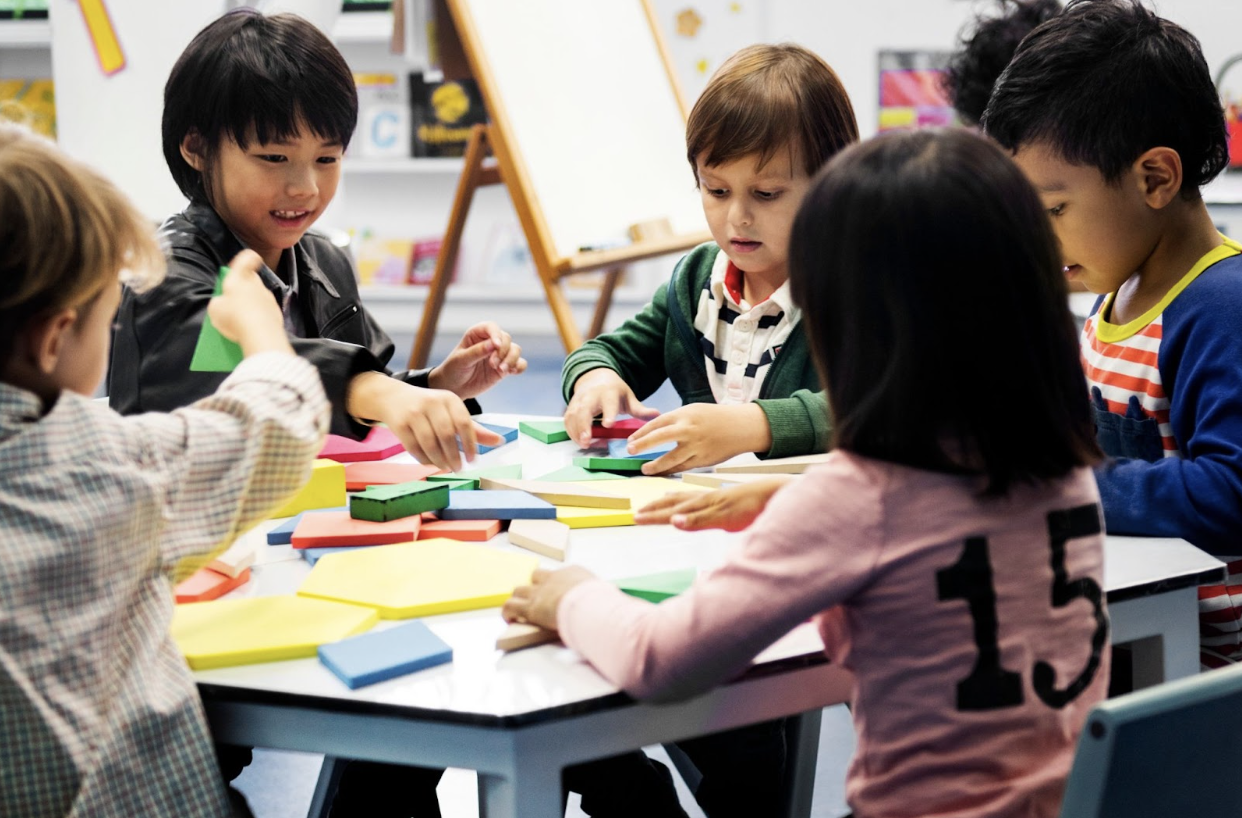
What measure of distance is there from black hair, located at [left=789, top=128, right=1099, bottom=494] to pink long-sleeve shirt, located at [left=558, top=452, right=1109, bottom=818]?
3 cm

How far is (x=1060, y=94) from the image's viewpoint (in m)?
1.22

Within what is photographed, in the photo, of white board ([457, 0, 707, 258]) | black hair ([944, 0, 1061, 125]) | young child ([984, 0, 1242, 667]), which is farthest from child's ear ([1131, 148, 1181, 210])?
white board ([457, 0, 707, 258])

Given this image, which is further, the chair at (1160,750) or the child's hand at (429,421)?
the child's hand at (429,421)

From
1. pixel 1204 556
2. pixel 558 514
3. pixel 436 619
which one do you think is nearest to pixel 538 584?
pixel 436 619

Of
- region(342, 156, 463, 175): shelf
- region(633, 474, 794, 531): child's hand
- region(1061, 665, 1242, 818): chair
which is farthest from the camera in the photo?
region(342, 156, 463, 175): shelf

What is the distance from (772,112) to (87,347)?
867 millimetres

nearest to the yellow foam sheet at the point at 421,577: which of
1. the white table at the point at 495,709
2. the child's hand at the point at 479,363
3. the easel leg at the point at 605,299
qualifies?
the white table at the point at 495,709

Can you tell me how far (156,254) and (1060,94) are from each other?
0.87m

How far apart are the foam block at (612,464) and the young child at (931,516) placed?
0.49 m

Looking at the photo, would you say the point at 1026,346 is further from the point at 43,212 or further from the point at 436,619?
the point at 43,212

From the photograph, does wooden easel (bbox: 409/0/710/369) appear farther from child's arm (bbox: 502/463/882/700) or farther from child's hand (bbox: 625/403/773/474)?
child's arm (bbox: 502/463/882/700)

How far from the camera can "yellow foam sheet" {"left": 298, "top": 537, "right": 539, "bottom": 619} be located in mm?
865

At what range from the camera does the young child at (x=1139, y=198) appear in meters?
1.15

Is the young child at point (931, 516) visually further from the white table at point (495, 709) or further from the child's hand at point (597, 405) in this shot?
the child's hand at point (597, 405)
